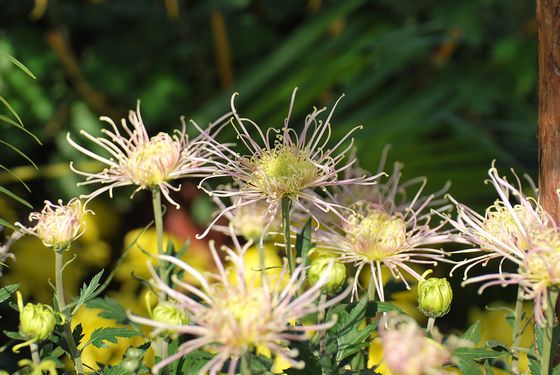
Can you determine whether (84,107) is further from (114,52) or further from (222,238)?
(222,238)

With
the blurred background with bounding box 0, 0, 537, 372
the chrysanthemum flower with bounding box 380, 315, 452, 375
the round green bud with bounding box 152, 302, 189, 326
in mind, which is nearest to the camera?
the chrysanthemum flower with bounding box 380, 315, 452, 375

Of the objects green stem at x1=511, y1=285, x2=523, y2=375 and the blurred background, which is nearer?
green stem at x1=511, y1=285, x2=523, y2=375

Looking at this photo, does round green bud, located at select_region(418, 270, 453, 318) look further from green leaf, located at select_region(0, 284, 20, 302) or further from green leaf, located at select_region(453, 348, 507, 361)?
green leaf, located at select_region(0, 284, 20, 302)

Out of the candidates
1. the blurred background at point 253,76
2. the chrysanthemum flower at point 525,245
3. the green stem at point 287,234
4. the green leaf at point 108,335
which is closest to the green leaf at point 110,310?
the green leaf at point 108,335

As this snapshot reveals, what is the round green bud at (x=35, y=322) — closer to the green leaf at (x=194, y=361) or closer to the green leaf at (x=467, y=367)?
the green leaf at (x=194, y=361)

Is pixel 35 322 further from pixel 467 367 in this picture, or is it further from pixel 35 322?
pixel 467 367

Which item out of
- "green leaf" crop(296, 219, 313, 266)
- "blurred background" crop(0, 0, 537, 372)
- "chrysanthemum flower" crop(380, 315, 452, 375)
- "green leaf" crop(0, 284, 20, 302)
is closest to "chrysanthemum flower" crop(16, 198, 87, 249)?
"green leaf" crop(0, 284, 20, 302)

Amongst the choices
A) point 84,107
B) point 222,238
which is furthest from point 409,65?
point 84,107
